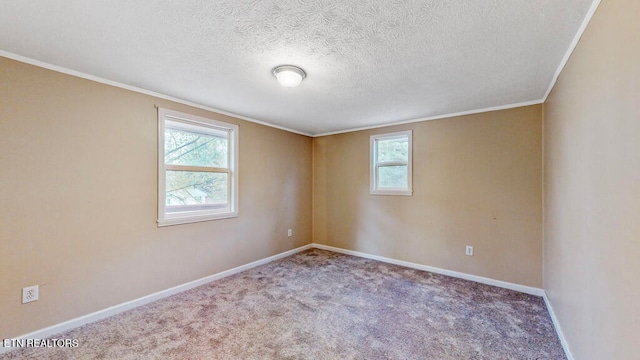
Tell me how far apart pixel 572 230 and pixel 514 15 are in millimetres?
1544

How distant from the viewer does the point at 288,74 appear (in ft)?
7.16

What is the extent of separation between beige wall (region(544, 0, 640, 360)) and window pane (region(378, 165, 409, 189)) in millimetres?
2000

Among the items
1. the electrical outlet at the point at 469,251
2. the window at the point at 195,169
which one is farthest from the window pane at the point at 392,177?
the window at the point at 195,169

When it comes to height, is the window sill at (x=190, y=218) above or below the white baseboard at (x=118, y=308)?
above

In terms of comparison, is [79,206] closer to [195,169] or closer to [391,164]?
[195,169]

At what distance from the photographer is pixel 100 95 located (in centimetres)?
247

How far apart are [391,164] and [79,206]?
3.83m

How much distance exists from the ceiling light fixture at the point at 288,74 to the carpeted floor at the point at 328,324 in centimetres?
217

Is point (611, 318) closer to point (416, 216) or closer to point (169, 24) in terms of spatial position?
point (416, 216)

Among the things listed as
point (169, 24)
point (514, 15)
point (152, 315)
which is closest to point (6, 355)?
point (152, 315)

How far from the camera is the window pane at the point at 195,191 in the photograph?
121 inches

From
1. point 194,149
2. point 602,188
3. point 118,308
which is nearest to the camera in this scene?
point 602,188

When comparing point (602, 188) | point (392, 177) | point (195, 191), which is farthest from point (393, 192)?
point (195, 191)

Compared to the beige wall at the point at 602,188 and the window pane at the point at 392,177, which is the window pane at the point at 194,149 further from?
the beige wall at the point at 602,188
